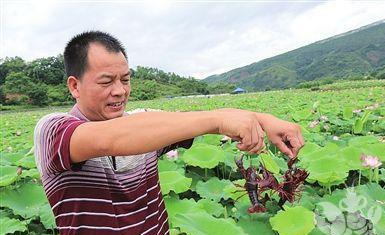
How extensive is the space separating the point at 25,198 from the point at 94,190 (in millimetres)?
1237

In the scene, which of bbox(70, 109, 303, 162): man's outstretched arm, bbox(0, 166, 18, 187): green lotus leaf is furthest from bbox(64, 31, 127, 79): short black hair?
bbox(0, 166, 18, 187): green lotus leaf

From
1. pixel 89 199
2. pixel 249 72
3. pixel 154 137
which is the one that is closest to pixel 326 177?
pixel 89 199

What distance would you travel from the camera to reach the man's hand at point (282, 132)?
1.08 meters

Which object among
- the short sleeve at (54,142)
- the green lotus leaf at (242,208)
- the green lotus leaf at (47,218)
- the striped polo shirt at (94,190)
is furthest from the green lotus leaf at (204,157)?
the short sleeve at (54,142)

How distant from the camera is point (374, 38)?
9875cm

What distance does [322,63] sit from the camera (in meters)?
77.3

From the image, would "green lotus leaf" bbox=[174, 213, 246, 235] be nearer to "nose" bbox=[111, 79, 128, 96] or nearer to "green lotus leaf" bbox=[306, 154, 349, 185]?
"nose" bbox=[111, 79, 128, 96]

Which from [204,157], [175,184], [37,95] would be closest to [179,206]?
[175,184]

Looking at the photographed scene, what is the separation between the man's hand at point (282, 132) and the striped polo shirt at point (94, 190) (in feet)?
1.67

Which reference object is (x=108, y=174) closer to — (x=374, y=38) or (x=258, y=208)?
(x=258, y=208)

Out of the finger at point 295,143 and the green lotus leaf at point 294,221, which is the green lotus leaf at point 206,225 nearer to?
the green lotus leaf at point 294,221

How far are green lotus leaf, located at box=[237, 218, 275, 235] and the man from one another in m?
0.34

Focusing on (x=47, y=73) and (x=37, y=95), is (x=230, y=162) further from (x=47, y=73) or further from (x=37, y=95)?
(x=47, y=73)

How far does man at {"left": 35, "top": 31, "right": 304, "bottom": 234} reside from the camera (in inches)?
36.7
